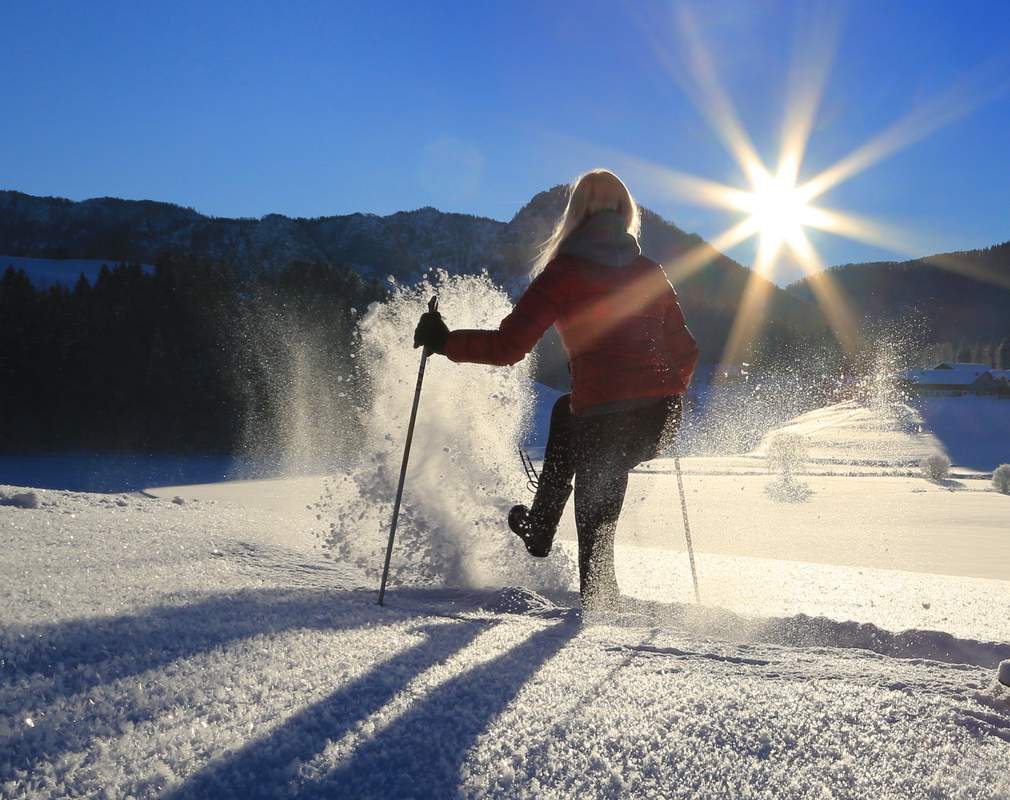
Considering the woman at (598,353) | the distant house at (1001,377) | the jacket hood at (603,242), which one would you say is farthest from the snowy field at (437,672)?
the distant house at (1001,377)

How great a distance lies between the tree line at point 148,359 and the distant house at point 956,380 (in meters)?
41.9

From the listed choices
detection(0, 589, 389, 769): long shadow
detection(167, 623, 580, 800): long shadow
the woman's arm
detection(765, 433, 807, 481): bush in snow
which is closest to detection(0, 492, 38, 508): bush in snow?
detection(0, 589, 389, 769): long shadow

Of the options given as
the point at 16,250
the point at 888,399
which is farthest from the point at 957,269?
the point at 16,250

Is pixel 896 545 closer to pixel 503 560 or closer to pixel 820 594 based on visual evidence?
pixel 820 594

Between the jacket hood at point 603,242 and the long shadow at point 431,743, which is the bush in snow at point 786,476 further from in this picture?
the long shadow at point 431,743

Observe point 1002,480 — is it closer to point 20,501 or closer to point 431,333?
point 431,333

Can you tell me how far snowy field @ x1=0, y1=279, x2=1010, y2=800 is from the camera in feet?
3.18

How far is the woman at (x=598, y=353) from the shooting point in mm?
2717

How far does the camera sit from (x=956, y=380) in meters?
53.7

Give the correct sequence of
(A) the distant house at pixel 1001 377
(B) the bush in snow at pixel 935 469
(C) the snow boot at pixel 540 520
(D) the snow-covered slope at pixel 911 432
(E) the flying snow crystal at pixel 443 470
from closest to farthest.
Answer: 1. (C) the snow boot at pixel 540 520
2. (E) the flying snow crystal at pixel 443 470
3. (B) the bush in snow at pixel 935 469
4. (D) the snow-covered slope at pixel 911 432
5. (A) the distant house at pixel 1001 377

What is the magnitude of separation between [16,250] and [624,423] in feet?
403

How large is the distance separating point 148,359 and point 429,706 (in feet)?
82.1

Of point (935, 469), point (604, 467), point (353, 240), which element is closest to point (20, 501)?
point (604, 467)

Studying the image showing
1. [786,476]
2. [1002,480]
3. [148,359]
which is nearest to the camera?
[1002,480]
